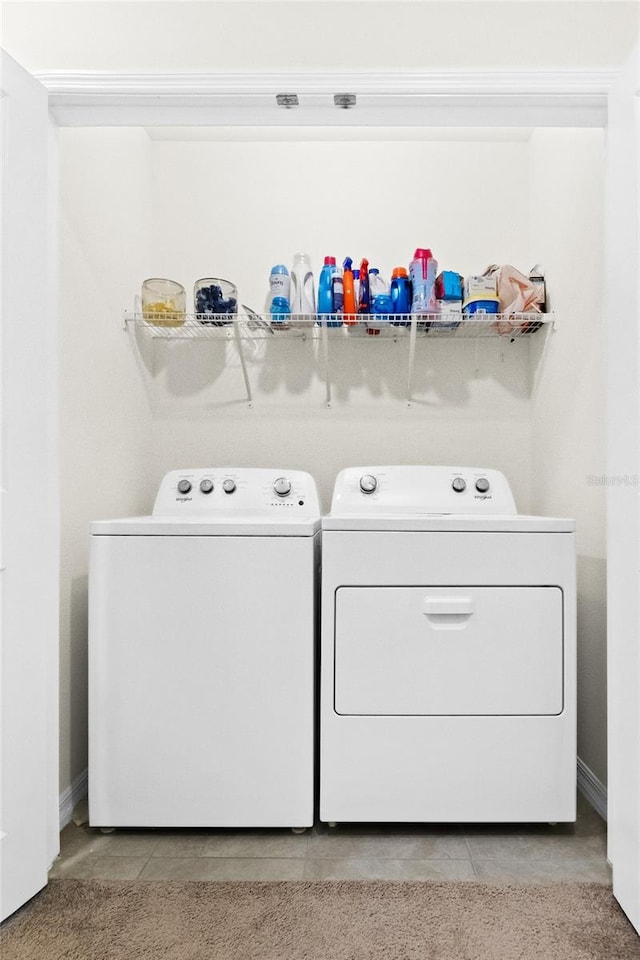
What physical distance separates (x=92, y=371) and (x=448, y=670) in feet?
4.43

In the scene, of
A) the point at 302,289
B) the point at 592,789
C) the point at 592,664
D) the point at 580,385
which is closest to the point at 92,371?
the point at 302,289

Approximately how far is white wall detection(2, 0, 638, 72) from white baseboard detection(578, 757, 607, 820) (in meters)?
1.86

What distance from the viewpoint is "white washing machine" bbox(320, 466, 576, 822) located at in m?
1.71

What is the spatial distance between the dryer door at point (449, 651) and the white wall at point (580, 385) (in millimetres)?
268

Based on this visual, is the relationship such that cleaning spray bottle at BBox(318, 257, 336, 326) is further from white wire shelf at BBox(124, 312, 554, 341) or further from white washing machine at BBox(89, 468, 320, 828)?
white washing machine at BBox(89, 468, 320, 828)

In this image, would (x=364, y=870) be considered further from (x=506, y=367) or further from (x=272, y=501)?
(x=506, y=367)

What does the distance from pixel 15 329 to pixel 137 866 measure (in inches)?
50.6

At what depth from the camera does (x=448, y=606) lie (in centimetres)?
173

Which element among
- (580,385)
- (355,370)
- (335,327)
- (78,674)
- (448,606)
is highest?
(335,327)

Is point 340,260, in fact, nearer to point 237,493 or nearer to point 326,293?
point 326,293

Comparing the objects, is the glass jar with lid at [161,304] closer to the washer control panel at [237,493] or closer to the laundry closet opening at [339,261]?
the laundry closet opening at [339,261]

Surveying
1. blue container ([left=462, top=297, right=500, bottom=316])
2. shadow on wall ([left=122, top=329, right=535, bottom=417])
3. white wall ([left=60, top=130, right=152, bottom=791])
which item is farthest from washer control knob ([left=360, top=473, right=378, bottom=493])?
white wall ([left=60, top=130, right=152, bottom=791])

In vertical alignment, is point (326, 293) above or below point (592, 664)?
above

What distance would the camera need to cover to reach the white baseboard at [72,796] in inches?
70.1
